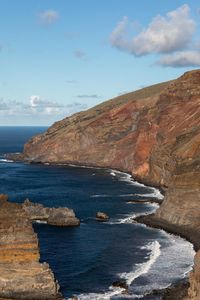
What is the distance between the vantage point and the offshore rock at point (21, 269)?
6084cm

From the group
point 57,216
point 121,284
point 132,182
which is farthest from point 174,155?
point 121,284

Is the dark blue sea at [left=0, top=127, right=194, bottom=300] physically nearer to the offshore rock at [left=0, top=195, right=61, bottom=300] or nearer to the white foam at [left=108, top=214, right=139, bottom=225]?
the white foam at [left=108, top=214, right=139, bottom=225]

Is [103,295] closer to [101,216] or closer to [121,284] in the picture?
[121,284]

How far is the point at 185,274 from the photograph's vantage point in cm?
7550

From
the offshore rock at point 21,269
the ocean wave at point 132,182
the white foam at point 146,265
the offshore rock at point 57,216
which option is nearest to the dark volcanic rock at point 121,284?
the white foam at point 146,265

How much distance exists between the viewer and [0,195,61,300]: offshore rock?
6084 cm

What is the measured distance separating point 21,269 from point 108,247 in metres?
31.7

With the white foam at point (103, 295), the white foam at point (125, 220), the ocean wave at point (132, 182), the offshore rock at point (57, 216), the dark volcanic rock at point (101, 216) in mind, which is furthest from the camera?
the ocean wave at point (132, 182)

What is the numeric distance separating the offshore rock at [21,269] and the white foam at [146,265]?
15.4 meters

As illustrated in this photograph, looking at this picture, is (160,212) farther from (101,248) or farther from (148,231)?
(101,248)

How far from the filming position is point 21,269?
60.8 metres

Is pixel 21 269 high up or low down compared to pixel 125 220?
up

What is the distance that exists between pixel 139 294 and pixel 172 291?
14.0ft

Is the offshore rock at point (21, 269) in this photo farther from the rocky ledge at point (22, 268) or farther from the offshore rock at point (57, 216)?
the offshore rock at point (57, 216)
